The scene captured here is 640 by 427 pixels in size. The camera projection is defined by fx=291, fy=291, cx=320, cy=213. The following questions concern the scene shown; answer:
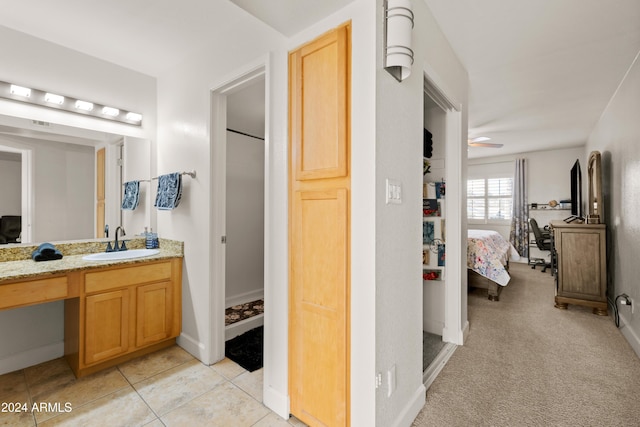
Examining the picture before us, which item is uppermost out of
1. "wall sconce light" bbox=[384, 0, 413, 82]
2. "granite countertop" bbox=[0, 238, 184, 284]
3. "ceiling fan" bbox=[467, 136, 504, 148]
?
"ceiling fan" bbox=[467, 136, 504, 148]

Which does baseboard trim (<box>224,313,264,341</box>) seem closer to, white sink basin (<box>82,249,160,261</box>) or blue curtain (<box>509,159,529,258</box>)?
white sink basin (<box>82,249,160,261</box>)

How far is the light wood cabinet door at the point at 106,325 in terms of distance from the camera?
1930 millimetres

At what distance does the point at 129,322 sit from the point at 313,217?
1.67 meters

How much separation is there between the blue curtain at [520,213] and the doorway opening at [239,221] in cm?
564

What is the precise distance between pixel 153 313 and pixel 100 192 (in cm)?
111

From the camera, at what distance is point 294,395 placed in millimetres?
1587

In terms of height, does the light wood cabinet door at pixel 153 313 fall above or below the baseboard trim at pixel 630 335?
above

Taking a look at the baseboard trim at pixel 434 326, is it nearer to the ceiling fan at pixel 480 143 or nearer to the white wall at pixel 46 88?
the ceiling fan at pixel 480 143

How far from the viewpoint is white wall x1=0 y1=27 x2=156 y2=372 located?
2.04 meters

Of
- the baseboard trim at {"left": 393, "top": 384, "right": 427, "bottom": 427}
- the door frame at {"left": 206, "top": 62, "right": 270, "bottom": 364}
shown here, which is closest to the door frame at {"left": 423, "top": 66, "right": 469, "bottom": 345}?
the baseboard trim at {"left": 393, "top": 384, "right": 427, "bottom": 427}

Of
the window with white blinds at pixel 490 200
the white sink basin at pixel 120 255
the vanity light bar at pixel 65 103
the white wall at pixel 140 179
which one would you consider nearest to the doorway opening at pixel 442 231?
the white sink basin at pixel 120 255

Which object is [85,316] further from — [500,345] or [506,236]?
[506,236]

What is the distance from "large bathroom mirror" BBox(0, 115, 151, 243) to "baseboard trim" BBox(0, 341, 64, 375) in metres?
0.80

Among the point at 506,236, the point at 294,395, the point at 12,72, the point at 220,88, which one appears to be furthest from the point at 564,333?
the point at 12,72
